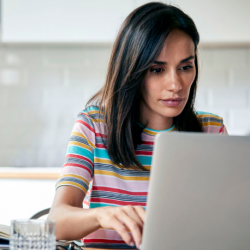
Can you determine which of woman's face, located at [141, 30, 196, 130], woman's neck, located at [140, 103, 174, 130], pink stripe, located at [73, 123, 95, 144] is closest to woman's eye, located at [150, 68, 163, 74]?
woman's face, located at [141, 30, 196, 130]

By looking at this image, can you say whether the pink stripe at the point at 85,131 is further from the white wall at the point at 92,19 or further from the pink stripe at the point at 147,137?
the white wall at the point at 92,19

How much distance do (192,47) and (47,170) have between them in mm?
1621

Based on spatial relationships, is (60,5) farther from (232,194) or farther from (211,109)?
(232,194)

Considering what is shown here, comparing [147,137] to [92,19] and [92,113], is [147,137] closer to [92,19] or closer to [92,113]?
A: [92,113]

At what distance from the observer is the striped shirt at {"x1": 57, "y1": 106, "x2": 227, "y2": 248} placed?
3.66 feet

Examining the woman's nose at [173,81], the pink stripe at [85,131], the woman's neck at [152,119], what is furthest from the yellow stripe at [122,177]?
the woman's nose at [173,81]

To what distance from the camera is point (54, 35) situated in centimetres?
249

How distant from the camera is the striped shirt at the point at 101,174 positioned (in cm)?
112

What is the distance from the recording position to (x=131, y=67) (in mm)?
1109

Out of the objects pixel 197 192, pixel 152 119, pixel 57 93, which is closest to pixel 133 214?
pixel 197 192

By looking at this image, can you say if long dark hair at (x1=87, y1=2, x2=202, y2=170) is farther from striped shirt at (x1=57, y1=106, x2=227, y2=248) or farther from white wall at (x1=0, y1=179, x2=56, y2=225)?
white wall at (x1=0, y1=179, x2=56, y2=225)

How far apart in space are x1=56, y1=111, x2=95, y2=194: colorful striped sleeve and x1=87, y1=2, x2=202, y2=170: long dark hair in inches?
2.6

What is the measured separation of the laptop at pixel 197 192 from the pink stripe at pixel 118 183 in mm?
591

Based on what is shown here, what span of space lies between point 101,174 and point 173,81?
1.28 feet
